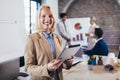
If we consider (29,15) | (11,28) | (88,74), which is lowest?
(88,74)

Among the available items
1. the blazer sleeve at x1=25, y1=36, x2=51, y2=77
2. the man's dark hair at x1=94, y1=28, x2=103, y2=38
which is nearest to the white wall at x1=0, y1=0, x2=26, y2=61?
the man's dark hair at x1=94, y1=28, x2=103, y2=38

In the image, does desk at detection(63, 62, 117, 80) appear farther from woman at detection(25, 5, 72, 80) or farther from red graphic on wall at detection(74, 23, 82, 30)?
red graphic on wall at detection(74, 23, 82, 30)

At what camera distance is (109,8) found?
510cm

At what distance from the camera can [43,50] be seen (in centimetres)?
137

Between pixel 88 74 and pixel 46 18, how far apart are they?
29.4 inches

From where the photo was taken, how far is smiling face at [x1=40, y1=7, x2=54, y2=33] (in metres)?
1.40

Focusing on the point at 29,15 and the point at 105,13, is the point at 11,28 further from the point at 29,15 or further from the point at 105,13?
the point at 105,13

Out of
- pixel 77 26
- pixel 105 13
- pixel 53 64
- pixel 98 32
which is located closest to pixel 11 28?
pixel 98 32

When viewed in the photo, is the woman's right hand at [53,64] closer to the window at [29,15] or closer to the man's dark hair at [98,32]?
the man's dark hair at [98,32]

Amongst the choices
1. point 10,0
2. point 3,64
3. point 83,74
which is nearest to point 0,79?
point 3,64

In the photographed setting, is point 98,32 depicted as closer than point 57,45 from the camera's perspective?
No

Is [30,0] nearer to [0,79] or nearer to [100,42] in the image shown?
[100,42]

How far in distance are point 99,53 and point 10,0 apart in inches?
59.9

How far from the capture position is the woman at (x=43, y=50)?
4.25 feet
